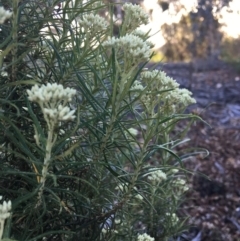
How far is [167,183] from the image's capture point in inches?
72.0

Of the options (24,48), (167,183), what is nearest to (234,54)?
(167,183)

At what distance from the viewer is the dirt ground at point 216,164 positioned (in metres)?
3.02

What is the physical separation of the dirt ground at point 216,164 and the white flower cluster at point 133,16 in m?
0.18

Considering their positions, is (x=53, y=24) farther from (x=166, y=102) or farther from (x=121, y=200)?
(x=121, y=200)

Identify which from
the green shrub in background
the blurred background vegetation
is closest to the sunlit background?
the blurred background vegetation

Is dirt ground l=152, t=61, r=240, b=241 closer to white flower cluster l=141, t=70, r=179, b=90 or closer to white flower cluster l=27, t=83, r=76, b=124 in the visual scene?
white flower cluster l=141, t=70, r=179, b=90

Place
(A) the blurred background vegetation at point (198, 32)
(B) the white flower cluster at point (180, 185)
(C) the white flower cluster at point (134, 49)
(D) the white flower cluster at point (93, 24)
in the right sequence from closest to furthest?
(C) the white flower cluster at point (134, 49) → (D) the white flower cluster at point (93, 24) → (B) the white flower cluster at point (180, 185) → (A) the blurred background vegetation at point (198, 32)

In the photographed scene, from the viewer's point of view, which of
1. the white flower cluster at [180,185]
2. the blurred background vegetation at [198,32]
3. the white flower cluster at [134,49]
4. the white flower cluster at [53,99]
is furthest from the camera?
the blurred background vegetation at [198,32]

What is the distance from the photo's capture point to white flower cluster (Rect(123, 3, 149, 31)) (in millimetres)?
1307

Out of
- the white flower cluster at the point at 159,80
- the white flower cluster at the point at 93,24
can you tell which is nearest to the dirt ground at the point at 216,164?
the white flower cluster at the point at 159,80

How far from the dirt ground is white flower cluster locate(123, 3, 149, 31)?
18 cm

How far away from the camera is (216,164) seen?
158 inches

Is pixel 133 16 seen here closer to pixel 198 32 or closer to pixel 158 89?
pixel 158 89

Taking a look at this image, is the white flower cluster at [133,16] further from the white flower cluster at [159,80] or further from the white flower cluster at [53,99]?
the white flower cluster at [53,99]
